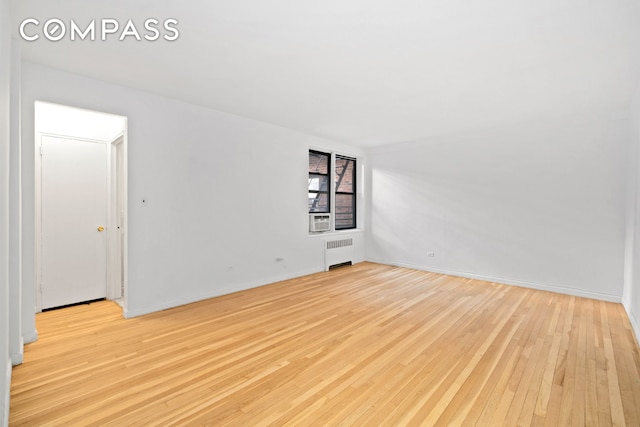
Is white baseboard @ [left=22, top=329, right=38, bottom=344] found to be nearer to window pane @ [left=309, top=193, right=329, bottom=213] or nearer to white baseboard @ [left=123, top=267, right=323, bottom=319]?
white baseboard @ [left=123, top=267, right=323, bottom=319]

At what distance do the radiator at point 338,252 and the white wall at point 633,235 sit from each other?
4.25m

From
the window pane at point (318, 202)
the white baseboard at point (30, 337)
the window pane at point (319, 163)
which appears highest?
the window pane at point (319, 163)

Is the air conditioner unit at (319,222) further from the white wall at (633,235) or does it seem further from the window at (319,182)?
the white wall at (633,235)

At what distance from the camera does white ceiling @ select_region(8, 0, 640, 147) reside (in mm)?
2062

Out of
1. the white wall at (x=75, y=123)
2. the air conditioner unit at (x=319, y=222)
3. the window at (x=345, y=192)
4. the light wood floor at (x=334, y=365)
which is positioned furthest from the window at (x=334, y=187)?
the white wall at (x=75, y=123)

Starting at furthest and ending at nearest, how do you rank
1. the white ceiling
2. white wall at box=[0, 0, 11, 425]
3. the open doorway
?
the open doorway, the white ceiling, white wall at box=[0, 0, 11, 425]

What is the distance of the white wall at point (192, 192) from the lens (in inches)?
127

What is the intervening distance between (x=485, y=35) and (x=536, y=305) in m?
3.51

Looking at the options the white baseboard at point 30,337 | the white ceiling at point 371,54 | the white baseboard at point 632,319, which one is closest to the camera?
the white ceiling at point 371,54

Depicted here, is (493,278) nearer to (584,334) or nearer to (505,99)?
(584,334)

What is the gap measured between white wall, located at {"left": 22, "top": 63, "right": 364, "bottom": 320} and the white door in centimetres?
103

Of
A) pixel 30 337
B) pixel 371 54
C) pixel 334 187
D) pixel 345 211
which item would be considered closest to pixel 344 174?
pixel 334 187

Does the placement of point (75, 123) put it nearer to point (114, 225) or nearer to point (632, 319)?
point (114, 225)

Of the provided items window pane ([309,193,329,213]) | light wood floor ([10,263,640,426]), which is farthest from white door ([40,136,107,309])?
window pane ([309,193,329,213])
